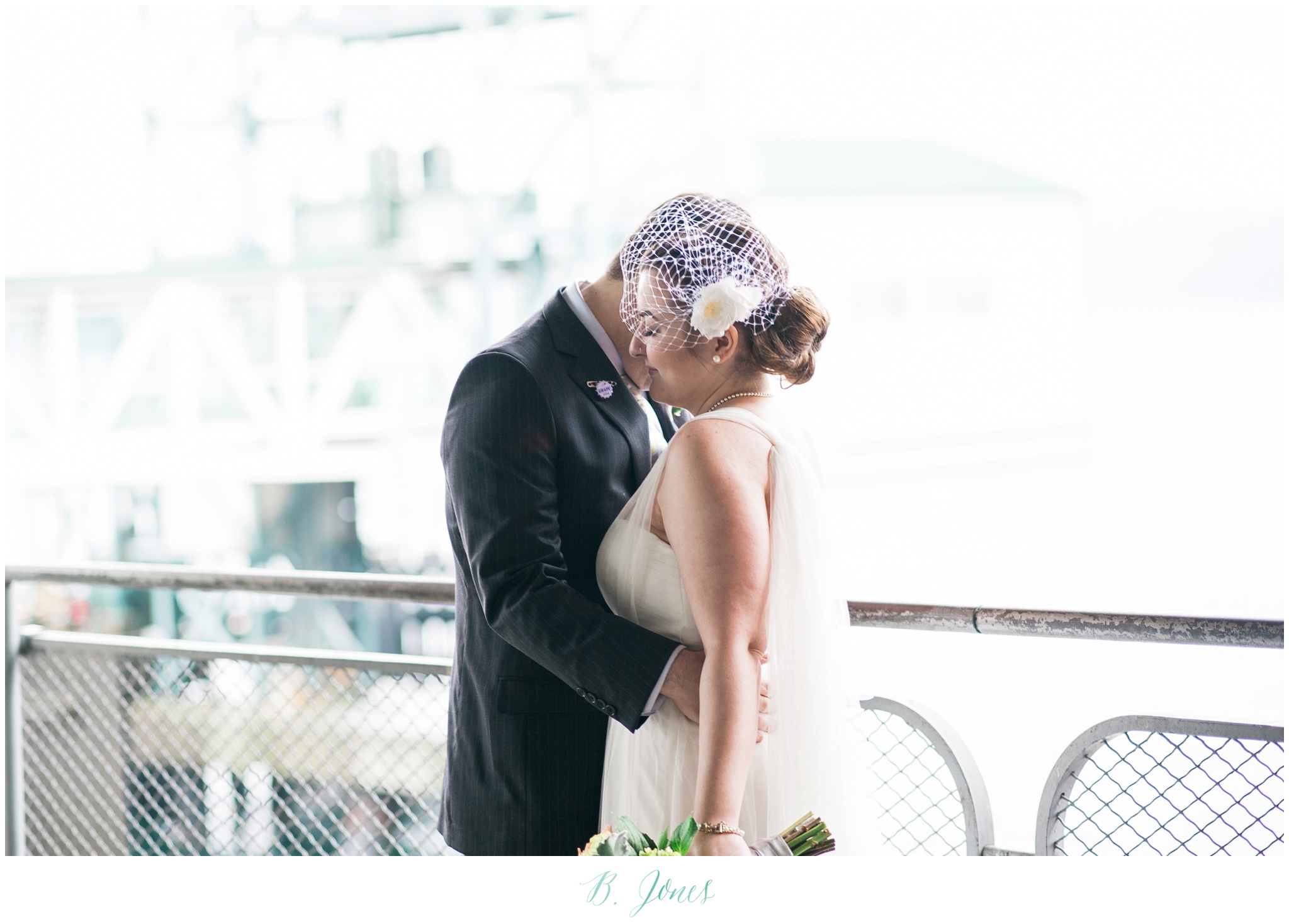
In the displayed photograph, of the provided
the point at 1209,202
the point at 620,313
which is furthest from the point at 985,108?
the point at 620,313

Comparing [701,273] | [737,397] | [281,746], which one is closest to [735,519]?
[737,397]

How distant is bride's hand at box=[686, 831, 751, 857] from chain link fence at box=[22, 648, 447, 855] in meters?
0.95

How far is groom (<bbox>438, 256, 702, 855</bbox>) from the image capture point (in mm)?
1196

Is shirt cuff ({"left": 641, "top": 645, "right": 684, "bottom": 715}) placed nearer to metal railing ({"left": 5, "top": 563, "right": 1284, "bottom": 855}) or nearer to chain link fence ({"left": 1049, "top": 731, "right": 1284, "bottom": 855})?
metal railing ({"left": 5, "top": 563, "right": 1284, "bottom": 855})

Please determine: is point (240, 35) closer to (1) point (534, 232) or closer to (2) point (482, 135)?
(2) point (482, 135)

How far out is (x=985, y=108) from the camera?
2591 centimetres

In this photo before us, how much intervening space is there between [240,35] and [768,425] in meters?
17.5

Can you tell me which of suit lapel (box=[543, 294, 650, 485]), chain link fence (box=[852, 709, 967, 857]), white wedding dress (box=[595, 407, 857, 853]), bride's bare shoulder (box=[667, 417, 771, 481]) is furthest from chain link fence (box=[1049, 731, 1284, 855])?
suit lapel (box=[543, 294, 650, 485])

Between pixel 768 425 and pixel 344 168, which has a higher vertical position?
pixel 344 168

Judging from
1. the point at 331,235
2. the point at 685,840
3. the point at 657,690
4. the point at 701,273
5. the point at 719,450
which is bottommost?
the point at 685,840

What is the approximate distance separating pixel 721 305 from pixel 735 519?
0.85 feet

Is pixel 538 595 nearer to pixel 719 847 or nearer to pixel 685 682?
pixel 685 682

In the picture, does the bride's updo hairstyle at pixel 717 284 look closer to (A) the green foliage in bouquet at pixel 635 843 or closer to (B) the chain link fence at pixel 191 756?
(A) the green foliage in bouquet at pixel 635 843

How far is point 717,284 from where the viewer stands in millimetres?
1179
